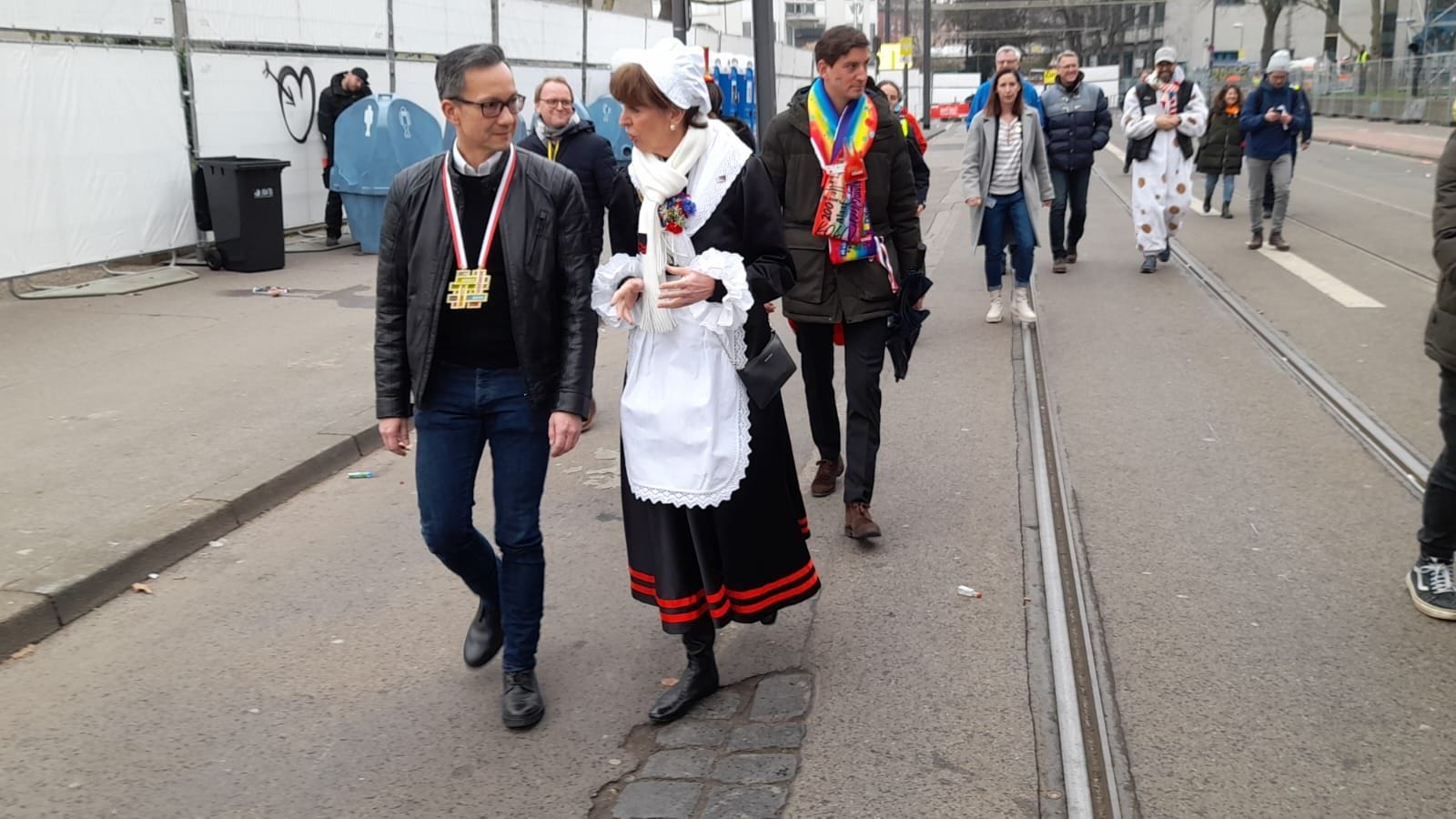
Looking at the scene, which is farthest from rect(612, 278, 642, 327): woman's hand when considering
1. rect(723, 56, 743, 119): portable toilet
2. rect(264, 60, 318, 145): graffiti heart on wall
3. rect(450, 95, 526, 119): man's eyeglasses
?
rect(723, 56, 743, 119): portable toilet

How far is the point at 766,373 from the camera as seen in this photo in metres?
3.78

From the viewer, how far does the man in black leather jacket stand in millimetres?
3578

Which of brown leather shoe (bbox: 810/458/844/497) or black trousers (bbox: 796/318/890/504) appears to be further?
brown leather shoe (bbox: 810/458/844/497)

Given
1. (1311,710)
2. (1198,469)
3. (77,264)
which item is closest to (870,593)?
(1311,710)

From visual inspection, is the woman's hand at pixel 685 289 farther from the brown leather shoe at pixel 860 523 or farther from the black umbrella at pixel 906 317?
the brown leather shoe at pixel 860 523

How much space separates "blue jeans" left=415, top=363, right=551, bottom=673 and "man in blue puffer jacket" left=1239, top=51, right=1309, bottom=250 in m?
10.3

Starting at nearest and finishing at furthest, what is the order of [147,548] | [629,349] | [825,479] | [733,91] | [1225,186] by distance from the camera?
[629,349] → [147,548] → [825,479] → [1225,186] → [733,91]

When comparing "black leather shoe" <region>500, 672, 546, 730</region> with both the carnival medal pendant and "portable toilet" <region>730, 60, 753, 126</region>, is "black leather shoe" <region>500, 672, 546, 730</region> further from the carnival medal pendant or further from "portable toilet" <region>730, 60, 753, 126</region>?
"portable toilet" <region>730, 60, 753, 126</region>

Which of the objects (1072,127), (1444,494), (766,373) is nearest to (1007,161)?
(1072,127)

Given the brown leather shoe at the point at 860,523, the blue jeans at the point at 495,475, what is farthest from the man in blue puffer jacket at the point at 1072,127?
the blue jeans at the point at 495,475

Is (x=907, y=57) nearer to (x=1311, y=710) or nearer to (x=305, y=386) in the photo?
(x=305, y=386)

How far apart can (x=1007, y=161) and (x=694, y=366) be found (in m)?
6.16

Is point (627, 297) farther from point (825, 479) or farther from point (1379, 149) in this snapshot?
point (1379, 149)

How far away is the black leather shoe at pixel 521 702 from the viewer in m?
3.75
